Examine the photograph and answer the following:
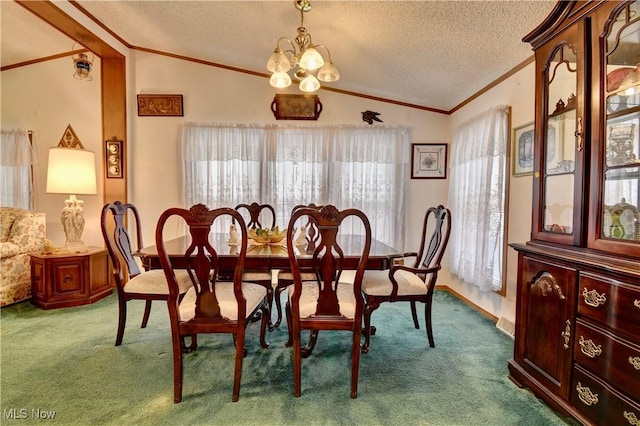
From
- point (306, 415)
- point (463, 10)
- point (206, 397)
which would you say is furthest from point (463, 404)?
point (463, 10)

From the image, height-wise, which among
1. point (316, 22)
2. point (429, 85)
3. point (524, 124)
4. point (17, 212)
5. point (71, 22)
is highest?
point (71, 22)

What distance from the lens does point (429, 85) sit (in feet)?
10.5

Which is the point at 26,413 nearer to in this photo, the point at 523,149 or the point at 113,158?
the point at 113,158

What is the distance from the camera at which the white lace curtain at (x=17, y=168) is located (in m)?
3.76

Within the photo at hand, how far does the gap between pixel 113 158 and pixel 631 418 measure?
4.54 meters

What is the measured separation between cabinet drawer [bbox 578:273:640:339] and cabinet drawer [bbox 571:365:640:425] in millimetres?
265

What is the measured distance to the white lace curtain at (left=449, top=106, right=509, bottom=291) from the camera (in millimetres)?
2678

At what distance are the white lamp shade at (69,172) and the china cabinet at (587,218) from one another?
3.83 m

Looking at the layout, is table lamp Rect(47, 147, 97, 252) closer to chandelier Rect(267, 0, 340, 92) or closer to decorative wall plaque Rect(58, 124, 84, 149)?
decorative wall plaque Rect(58, 124, 84, 149)

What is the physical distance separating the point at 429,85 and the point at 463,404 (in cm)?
280

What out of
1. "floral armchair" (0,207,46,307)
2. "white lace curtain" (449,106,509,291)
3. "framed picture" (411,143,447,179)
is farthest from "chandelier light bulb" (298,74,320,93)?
"floral armchair" (0,207,46,307)

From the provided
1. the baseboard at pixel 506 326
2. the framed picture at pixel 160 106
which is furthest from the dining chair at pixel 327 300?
the framed picture at pixel 160 106

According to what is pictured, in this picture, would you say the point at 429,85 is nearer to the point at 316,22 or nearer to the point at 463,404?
the point at 316,22

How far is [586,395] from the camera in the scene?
1384 mm
